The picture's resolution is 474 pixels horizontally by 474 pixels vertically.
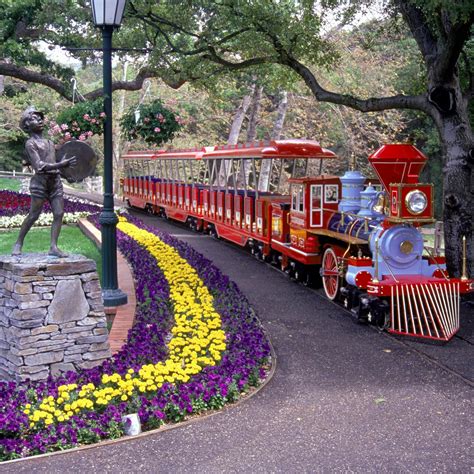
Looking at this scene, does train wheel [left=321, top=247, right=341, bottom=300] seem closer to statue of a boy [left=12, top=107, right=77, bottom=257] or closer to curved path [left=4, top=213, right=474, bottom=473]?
curved path [left=4, top=213, right=474, bottom=473]

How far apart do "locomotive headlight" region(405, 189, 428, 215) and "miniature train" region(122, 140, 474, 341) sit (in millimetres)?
13

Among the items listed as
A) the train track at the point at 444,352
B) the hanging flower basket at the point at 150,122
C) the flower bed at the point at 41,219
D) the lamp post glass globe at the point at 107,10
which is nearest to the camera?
the train track at the point at 444,352

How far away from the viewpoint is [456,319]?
8.45 meters

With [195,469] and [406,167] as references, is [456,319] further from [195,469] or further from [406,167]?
[195,469]

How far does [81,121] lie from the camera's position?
8281mm

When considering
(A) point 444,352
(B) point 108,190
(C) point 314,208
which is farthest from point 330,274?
(B) point 108,190

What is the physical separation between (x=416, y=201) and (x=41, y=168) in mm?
4733

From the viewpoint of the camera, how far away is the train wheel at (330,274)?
10.2 m

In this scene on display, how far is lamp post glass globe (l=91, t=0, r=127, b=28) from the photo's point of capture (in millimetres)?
8297

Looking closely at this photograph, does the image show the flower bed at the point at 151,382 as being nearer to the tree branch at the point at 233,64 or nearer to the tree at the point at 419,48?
the tree at the point at 419,48

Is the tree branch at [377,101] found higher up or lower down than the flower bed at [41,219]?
higher up

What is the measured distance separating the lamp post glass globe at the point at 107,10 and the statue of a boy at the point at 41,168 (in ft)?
7.28

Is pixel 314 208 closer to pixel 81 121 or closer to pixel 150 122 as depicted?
pixel 150 122

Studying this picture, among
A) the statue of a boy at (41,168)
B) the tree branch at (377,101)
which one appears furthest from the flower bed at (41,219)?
the statue of a boy at (41,168)
